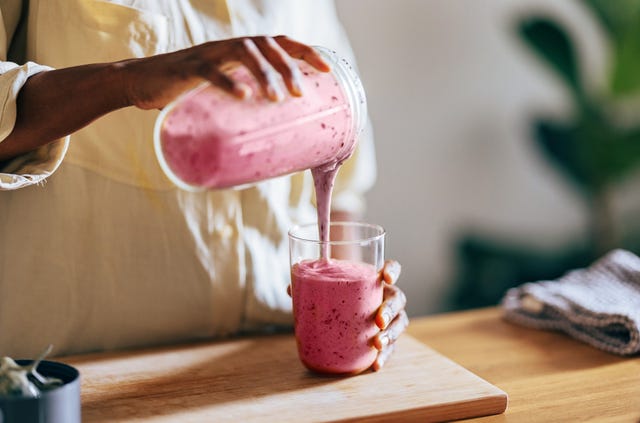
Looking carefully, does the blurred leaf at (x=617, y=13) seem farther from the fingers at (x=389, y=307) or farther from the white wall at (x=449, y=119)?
the fingers at (x=389, y=307)

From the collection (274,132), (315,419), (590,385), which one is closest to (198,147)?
(274,132)

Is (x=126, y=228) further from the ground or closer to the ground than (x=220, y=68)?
closer to the ground

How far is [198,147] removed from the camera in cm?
76

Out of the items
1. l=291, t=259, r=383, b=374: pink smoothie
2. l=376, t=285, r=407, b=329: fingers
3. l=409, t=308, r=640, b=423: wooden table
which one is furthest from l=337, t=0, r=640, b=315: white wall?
l=291, t=259, r=383, b=374: pink smoothie

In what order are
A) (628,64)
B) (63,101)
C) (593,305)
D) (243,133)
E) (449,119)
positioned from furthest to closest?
(449,119) → (628,64) → (593,305) → (63,101) → (243,133)

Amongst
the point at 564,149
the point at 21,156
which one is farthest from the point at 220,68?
the point at 564,149

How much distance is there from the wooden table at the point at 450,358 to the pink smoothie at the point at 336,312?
0.11ft

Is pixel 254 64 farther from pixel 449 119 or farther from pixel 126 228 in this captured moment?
pixel 449 119

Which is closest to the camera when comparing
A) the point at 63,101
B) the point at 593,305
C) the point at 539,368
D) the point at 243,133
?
the point at 243,133

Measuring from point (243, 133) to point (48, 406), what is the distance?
332 millimetres

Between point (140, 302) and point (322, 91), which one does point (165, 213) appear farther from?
point (322, 91)

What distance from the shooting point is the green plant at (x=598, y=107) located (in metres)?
2.50

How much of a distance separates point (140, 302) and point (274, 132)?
0.46m

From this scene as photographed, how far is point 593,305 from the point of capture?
4.06ft
